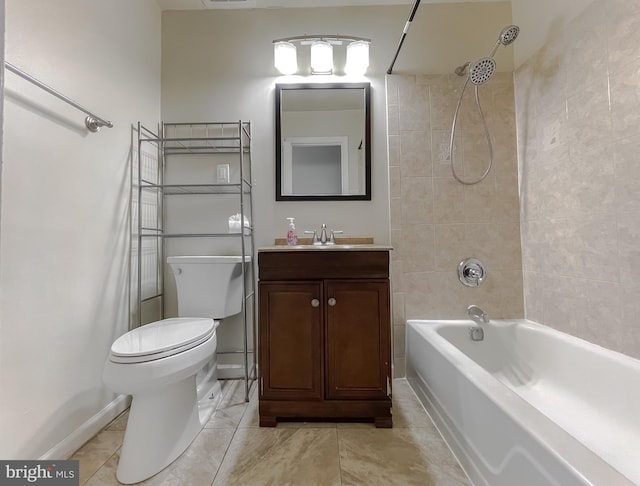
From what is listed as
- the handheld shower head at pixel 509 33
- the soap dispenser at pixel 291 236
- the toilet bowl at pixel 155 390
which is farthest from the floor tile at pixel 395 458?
the handheld shower head at pixel 509 33

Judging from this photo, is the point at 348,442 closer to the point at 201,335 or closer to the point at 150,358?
the point at 201,335

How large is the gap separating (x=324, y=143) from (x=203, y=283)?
1.12m

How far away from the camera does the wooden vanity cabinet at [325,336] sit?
142cm

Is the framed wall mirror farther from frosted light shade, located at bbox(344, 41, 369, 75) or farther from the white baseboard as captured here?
the white baseboard

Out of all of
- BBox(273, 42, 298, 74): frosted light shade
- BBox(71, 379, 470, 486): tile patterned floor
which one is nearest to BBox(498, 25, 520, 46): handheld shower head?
BBox(273, 42, 298, 74): frosted light shade

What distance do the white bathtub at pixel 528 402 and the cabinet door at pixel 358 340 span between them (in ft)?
0.88

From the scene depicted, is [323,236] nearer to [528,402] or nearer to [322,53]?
[322,53]

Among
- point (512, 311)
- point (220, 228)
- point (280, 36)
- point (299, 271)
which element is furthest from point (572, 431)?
point (280, 36)

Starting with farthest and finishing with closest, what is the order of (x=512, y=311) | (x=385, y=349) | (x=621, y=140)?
(x=512, y=311) < (x=385, y=349) < (x=621, y=140)

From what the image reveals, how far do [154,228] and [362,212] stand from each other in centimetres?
129

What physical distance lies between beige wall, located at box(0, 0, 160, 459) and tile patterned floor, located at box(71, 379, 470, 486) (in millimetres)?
225

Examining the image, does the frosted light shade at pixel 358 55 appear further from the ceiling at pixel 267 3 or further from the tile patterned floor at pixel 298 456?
the tile patterned floor at pixel 298 456

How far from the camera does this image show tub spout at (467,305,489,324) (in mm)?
1751

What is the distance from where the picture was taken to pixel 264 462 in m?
1.21
